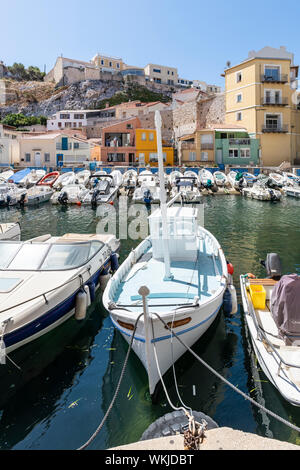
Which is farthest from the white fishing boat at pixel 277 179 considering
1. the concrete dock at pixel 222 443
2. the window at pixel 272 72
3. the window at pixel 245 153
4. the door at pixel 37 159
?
the concrete dock at pixel 222 443

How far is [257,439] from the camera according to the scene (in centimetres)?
436

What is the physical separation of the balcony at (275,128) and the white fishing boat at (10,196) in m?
35.6

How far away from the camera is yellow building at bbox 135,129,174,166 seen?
179ft

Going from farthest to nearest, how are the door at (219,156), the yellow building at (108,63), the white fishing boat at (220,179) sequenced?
the yellow building at (108,63)
the door at (219,156)
the white fishing boat at (220,179)

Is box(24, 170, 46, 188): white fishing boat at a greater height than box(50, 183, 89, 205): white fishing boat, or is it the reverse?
box(24, 170, 46, 188): white fishing boat

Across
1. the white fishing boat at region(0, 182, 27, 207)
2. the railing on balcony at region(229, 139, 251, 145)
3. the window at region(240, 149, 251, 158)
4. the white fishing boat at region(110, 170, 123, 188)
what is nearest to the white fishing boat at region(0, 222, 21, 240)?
the white fishing boat at region(0, 182, 27, 207)

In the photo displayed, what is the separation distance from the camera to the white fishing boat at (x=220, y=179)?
41.9m

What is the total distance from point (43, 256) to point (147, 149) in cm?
4755

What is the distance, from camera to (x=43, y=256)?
993 centimetres

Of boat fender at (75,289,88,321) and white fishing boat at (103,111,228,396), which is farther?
boat fender at (75,289,88,321)

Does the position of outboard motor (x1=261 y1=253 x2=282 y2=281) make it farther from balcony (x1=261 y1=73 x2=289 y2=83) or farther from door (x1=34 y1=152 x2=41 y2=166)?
door (x1=34 y1=152 x2=41 y2=166)

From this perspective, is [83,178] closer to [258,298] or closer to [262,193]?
[262,193]

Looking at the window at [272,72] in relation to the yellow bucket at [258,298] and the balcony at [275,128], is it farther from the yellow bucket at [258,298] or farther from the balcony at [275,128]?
the yellow bucket at [258,298]
